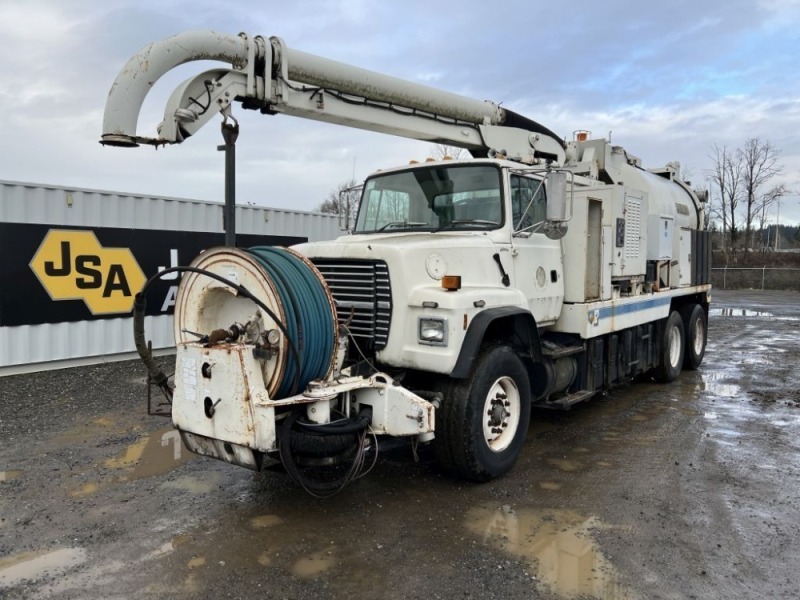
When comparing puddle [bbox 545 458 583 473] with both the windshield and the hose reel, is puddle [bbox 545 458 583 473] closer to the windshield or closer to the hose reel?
the windshield

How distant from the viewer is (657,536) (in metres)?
4.09

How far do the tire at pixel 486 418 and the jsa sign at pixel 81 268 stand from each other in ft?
23.5

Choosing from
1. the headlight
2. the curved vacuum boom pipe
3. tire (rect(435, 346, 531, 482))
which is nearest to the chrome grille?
the headlight

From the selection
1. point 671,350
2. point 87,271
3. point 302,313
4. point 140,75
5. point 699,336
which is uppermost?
point 140,75

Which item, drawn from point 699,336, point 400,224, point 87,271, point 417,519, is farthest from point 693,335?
point 87,271

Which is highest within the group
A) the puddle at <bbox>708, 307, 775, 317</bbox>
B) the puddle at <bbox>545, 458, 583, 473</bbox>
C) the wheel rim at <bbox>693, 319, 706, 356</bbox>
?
the wheel rim at <bbox>693, 319, 706, 356</bbox>

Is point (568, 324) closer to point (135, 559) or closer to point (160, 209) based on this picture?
point (135, 559)

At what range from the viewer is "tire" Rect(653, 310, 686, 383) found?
29.5ft

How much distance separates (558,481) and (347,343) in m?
2.13

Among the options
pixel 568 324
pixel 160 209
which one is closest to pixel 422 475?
pixel 568 324

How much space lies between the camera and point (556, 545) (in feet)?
13.0

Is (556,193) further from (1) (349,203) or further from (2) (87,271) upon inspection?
(2) (87,271)

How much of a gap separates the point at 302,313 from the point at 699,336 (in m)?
8.51

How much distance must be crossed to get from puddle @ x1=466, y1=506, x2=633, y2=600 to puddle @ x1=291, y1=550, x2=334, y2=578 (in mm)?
1012
